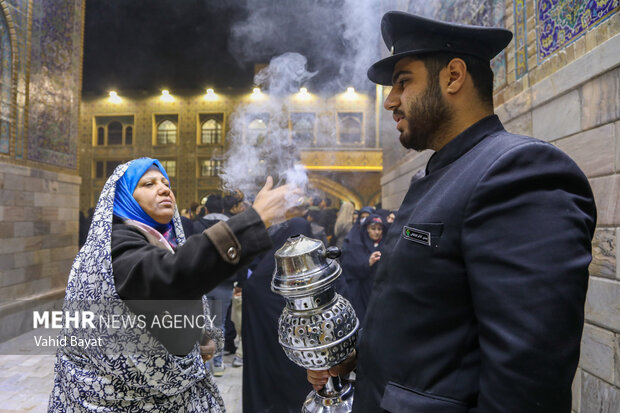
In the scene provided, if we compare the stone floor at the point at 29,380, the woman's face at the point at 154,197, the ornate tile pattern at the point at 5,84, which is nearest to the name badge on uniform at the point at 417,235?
the woman's face at the point at 154,197

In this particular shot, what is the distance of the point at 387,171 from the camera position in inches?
327

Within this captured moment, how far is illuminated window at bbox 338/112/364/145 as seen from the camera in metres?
22.0

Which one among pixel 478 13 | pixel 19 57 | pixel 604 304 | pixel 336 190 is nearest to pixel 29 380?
pixel 19 57

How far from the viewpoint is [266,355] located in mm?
3504

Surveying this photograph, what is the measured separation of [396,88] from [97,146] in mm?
27688

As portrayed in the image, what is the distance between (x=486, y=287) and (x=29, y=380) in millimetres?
5046

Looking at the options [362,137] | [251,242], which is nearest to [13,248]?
[251,242]

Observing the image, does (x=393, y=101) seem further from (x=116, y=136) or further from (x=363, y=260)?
(x=116, y=136)

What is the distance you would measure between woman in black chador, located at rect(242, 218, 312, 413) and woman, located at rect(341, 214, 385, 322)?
49.7 inches

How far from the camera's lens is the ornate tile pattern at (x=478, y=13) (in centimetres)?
340

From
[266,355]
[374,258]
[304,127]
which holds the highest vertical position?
[304,127]

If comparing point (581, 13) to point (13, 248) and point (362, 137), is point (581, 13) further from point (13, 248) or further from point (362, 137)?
point (362, 137)

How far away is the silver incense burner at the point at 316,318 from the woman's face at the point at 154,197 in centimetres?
63

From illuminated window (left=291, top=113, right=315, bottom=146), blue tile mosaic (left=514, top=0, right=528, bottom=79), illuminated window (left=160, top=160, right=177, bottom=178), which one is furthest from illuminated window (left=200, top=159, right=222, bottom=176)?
blue tile mosaic (left=514, top=0, right=528, bottom=79)
